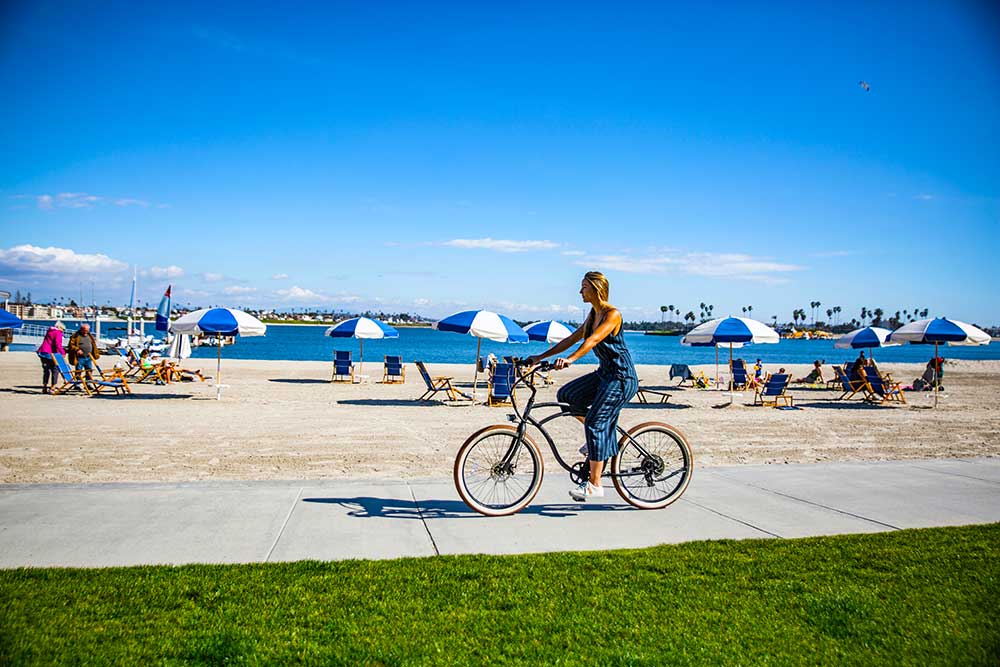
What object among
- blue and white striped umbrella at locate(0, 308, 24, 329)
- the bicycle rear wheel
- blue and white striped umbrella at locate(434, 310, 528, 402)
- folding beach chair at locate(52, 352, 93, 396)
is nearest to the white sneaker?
the bicycle rear wheel

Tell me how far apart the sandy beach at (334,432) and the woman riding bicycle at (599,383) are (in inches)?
115

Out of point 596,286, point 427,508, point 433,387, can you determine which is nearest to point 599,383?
point 596,286

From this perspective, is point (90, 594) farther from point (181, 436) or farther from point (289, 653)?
point (181, 436)

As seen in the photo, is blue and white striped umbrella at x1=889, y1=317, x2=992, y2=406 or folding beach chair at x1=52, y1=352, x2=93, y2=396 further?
blue and white striped umbrella at x1=889, y1=317, x2=992, y2=406

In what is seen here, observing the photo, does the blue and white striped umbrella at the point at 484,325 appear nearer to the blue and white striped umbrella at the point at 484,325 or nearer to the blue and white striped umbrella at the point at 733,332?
the blue and white striped umbrella at the point at 484,325

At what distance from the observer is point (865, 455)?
1051 centimetres

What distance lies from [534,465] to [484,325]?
11.6 m

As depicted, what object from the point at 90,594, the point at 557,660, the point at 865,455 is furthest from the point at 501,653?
the point at 865,455

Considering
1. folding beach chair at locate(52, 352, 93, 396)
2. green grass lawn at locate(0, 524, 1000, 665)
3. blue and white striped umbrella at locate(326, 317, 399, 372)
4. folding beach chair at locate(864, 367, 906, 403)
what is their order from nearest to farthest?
green grass lawn at locate(0, 524, 1000, 665) → folding beach chair at locate(52, 352, 93, 396) → folding beach chair at locate(864, 367, 906, 403) → blue and white striped umbrella at locate(326, 317, 399, 372)

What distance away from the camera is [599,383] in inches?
235

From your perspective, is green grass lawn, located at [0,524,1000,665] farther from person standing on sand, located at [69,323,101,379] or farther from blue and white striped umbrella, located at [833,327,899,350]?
blue and white striped umbrella, located at [833,327,899,350]

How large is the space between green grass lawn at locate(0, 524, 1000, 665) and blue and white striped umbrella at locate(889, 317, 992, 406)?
1678 cm

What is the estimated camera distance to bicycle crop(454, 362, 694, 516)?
6043mm

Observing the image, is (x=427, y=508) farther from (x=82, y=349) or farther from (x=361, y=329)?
(x=361, y=329)
